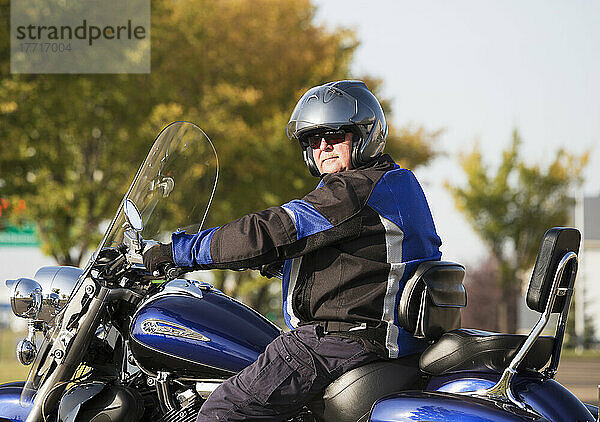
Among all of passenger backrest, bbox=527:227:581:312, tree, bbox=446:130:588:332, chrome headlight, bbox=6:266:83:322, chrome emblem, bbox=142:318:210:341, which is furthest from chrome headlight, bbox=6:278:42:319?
Result: tree, bbox=446:130:588:332

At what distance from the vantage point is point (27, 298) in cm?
361

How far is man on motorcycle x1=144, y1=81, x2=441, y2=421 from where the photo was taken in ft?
9.53

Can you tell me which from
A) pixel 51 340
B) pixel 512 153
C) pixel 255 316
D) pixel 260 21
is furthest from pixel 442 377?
pixel 512 153

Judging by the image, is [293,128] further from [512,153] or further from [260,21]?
[512,153]

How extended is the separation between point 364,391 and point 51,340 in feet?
4.46

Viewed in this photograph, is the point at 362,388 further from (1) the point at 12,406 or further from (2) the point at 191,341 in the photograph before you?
(1) the point at 12,406

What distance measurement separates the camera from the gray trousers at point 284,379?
113 inches

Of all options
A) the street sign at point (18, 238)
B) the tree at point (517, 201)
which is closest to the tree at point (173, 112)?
the street sign at point (18, 238)

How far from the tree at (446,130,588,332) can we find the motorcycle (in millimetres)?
23670

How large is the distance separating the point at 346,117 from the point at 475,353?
1.02 metres

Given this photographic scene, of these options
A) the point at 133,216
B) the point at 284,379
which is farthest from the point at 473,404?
the point at 133,216

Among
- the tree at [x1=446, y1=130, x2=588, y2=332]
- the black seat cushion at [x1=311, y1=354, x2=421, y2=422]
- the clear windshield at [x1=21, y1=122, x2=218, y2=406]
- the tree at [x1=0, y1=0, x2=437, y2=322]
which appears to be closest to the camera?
the black seat cushion at [x1=311, y1=354, x2=421, y2=422]

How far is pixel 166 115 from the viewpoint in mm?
15438

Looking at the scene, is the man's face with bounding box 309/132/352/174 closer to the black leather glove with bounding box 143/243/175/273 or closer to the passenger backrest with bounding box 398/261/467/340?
the passenger backrest with bounding box 398/261/467/340
